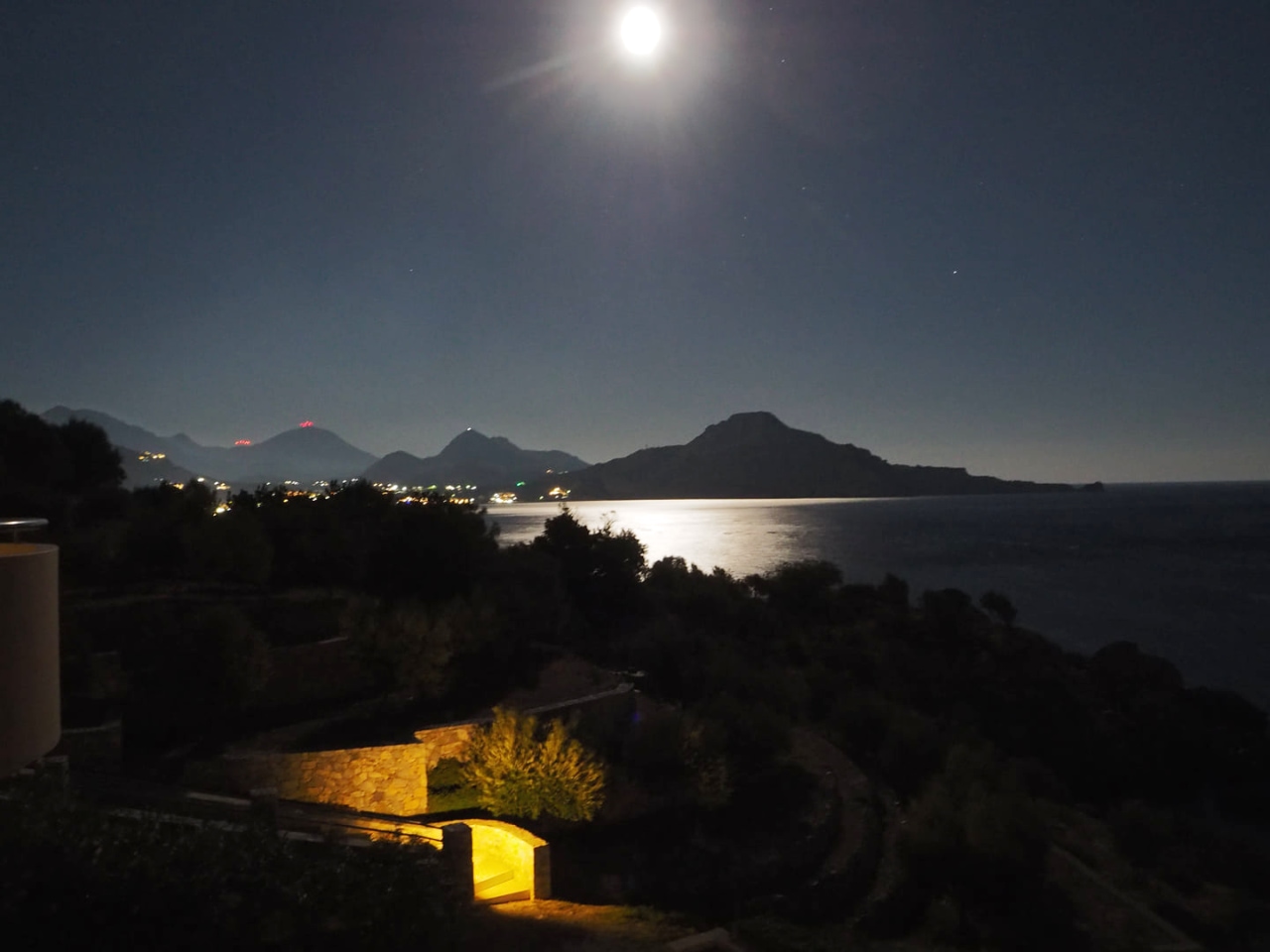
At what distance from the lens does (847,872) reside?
11.7 metres

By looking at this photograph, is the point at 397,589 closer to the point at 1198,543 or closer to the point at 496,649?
the point at 496,649

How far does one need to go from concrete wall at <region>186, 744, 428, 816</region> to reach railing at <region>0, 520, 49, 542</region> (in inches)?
377

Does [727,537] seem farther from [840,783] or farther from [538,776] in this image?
[538,776]

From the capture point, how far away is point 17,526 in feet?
8.08

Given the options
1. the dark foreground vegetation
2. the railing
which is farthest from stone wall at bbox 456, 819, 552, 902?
the railing

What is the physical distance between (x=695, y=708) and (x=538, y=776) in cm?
468

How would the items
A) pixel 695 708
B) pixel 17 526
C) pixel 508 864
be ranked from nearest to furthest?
1. pixel 17 526
2. pixel 508 864
3. pixel 695 708

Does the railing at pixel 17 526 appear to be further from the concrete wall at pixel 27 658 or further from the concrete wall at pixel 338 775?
the concrete wall at pixel 338 775

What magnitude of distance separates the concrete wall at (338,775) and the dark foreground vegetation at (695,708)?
1.06m

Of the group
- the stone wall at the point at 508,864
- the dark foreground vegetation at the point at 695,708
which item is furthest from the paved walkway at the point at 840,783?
the stone wall at the point at 508,864

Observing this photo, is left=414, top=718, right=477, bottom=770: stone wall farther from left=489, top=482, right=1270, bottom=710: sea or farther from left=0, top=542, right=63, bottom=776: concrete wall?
left=489, top=482, right=1270, bottom=710: sea

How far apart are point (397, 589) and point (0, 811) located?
13715mm

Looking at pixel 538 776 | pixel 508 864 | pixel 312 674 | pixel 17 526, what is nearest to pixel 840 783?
pixel 538 776

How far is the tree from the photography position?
11375 mm
